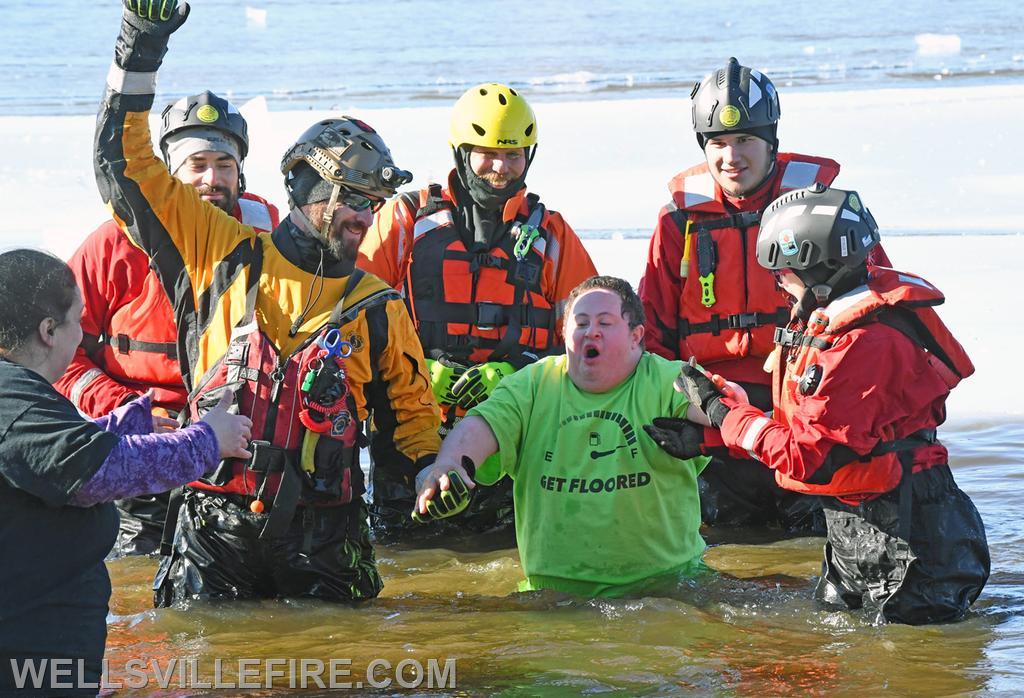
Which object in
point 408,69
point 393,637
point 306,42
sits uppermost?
point 306,42

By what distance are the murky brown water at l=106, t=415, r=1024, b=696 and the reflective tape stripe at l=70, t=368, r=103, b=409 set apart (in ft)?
2.93

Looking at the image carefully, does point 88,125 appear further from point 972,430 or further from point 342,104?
point 972,430

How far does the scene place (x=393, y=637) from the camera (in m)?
5.58

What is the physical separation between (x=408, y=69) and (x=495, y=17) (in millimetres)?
8421

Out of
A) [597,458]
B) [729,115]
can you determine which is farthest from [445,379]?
[729,115]

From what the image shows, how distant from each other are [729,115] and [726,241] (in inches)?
24.2

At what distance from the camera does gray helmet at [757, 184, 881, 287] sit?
17.1ft

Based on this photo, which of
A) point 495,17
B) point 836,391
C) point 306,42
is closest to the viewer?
point 836,391

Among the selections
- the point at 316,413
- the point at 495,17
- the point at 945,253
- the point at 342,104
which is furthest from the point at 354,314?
the point at 495,17

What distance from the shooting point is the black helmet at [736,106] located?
689 cm

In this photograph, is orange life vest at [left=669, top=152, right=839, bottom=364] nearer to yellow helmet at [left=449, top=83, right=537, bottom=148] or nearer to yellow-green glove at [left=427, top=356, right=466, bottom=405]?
yellow helmet at [left=449, top=83, right=537, bottom=148]

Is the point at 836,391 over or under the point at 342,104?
under

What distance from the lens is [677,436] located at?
5.54m

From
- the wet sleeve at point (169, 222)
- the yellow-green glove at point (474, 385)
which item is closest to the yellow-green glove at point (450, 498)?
the wet sleeve at point (169, 222)
